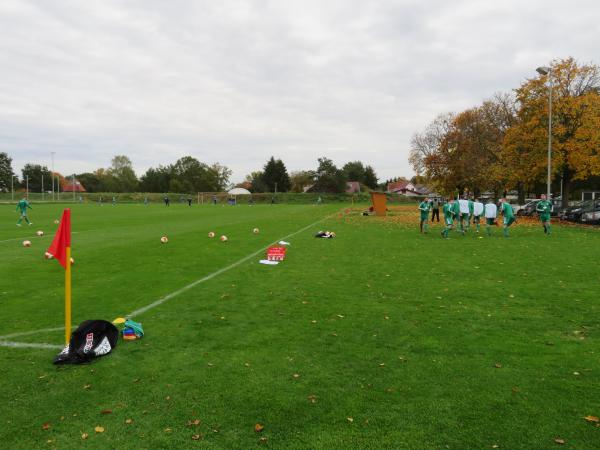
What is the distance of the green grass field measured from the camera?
390 centimetres

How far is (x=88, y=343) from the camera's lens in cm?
558

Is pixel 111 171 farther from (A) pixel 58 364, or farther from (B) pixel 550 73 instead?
(A) pixel 58 364

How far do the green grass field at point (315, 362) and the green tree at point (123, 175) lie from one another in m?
134

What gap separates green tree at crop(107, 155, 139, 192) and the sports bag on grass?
137401 mm

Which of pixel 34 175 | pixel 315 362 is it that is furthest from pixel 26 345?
pixel 34 175

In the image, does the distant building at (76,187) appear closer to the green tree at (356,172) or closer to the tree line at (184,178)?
the tree line at (184,178)

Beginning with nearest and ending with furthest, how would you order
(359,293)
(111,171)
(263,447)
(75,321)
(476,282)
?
1. (263,447)
2. (75,321)
3. (359,293)
4. (476,282)
5. (111,171)

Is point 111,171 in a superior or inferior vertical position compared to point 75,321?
superior

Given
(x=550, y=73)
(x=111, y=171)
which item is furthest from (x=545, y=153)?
(x=111, y=171)

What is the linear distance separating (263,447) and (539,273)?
31.7 ft

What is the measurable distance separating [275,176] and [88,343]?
108 meters

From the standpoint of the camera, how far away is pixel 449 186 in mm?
60344

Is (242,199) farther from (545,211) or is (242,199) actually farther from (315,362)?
(315,362)

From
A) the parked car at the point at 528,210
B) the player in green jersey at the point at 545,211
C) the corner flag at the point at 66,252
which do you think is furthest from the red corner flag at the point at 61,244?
the parked car at the point at 528,210
